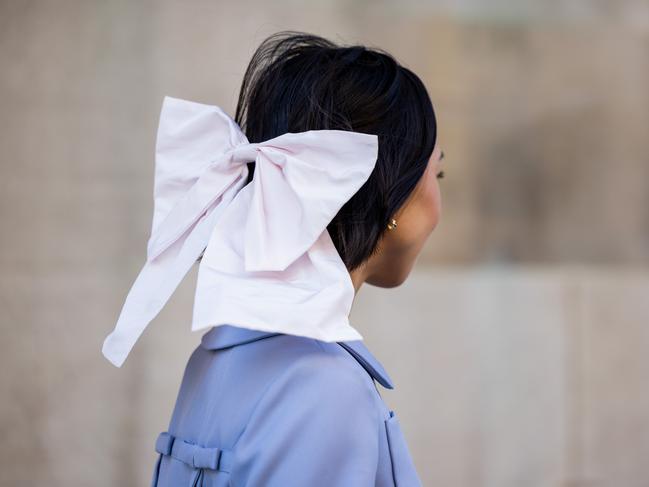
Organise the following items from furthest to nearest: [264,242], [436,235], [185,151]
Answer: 1. [436,235]
2. [185,151]
3. [264,242]

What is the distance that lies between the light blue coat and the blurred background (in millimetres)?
1819

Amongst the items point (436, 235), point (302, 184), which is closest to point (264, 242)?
point (302, 184)

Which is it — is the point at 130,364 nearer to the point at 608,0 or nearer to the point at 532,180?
the point at 532,180

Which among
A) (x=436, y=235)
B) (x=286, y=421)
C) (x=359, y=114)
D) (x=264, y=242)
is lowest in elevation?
(x=436, y=235)

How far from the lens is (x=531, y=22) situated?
3729 mm

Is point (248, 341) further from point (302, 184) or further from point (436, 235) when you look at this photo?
point (436, 235)

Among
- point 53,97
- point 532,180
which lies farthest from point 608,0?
point 53,97

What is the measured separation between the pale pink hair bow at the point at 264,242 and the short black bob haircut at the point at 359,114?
8 cm

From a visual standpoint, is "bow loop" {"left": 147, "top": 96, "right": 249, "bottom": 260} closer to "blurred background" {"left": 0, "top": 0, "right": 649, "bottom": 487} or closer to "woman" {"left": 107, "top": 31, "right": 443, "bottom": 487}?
"woman" {"left": 107, "top": 31, "right": 443, "bottom": 487}

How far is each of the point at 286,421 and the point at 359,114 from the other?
1.94 ft

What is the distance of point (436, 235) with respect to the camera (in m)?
3.57

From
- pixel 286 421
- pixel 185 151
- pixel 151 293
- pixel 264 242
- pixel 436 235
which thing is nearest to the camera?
pixel 286 421

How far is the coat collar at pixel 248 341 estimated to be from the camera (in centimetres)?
143

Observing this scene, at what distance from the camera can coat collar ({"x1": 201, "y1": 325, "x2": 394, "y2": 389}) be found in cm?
143
